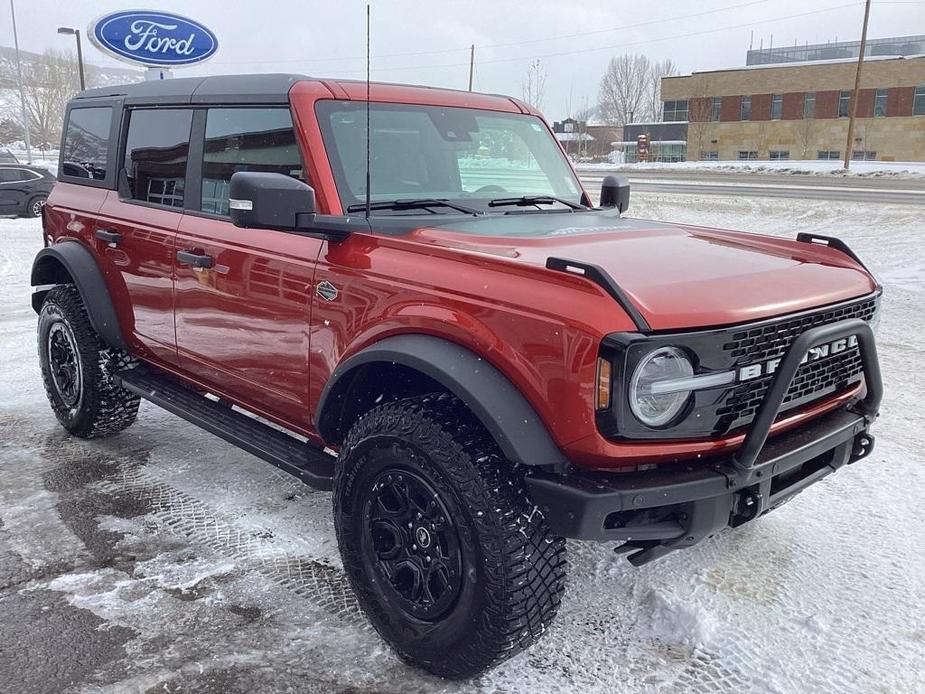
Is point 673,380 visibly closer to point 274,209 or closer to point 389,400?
point 389,400

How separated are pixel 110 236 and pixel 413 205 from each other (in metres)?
2.00

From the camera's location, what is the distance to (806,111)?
55.1 meters

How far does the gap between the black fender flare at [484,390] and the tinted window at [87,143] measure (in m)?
2.91

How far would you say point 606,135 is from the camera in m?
72.8

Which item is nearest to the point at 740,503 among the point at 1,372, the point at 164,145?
the point at 164,145

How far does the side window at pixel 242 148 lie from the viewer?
328cm

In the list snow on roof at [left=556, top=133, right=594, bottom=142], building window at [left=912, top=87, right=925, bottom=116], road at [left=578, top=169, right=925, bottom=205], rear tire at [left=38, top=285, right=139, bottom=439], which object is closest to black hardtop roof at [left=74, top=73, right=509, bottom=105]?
rear tire at [left=38, top=285, right=139, bottom=439]

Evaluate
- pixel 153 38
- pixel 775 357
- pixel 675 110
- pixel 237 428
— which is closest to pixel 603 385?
pixel 775 357

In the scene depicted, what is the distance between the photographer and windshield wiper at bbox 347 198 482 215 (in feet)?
10.3

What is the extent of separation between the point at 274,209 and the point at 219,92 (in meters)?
1.37

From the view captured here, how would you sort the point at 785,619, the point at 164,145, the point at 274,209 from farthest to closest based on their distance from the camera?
1. the point at 164,145
2. the point at 785,619
3. the point at 274,209

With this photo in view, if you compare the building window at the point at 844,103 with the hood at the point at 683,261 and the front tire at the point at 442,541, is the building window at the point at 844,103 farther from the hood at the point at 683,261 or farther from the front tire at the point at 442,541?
the front tire at the point at 442,541

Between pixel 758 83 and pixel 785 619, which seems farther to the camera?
pixel 758 83

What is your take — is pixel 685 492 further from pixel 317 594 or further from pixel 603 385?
pixel 317 594
